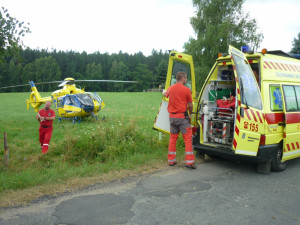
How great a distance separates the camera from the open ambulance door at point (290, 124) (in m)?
5.75

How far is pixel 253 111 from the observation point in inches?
209

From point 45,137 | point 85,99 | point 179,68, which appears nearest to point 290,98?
point 179,68

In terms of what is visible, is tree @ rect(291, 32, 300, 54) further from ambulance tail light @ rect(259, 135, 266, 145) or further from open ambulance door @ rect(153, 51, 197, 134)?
ambulance tail light @ rect(259, 135, 266, 145)

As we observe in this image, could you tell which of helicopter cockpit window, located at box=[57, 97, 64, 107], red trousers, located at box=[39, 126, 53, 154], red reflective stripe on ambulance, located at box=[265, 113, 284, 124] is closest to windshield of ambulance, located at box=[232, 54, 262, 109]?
red reflective stripe on ambulance, located at box=[265, 113, 284, 124]

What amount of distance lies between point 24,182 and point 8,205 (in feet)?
3.19

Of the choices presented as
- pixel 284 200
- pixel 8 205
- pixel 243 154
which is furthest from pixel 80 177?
pixel 284 200

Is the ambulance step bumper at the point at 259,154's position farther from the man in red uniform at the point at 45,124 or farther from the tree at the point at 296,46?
the tree at the point at 296,46

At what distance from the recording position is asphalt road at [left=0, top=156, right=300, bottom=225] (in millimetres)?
3505

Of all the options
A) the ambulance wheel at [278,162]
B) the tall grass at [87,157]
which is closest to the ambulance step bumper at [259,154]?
the ambulance wheel at [278,162]

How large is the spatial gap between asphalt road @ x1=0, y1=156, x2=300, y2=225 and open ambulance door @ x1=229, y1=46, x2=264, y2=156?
28.2 inches

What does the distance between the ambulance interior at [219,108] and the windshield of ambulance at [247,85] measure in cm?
44

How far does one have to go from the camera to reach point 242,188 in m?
4.75

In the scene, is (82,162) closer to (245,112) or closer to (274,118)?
(245,112)

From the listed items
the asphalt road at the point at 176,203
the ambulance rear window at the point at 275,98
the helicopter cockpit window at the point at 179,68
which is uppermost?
the helicopter cockpit window at the point at 179,68
